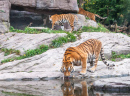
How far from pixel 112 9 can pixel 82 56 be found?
12.8 metres

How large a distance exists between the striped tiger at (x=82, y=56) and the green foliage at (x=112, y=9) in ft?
36.9

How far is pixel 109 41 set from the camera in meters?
11.7

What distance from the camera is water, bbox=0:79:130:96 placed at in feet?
17.4

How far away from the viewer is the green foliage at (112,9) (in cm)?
1839

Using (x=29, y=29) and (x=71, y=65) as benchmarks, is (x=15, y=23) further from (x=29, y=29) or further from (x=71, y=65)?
(x=71, y=65)

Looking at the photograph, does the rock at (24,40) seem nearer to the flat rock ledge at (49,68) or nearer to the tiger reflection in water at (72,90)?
the flat rock ledge at (49,68)

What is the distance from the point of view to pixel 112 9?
1898 cm

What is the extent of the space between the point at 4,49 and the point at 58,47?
265 centimetres

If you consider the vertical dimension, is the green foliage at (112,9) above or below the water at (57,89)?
above

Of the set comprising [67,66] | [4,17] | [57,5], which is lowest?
[67,66]

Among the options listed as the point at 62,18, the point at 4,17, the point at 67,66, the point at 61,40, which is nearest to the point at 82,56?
the point at 67,66

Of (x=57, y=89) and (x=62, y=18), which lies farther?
(x=62, y=18)

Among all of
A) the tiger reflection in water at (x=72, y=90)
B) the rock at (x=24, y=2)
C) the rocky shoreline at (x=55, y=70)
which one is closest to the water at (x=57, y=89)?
the tiger reflection in water at (x=72, y=90)

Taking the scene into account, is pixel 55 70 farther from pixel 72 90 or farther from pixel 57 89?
pixel 72 90
